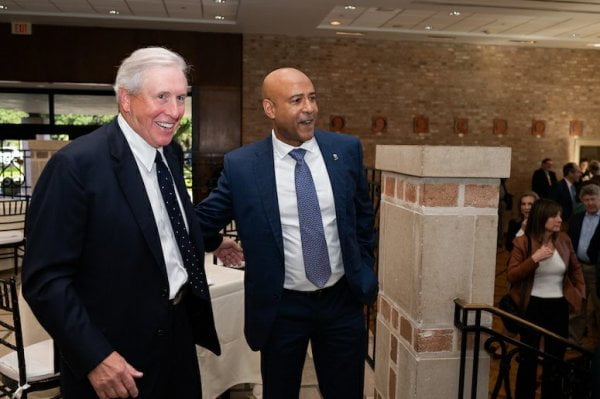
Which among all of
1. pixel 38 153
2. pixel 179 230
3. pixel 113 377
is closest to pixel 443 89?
pixel 38 153

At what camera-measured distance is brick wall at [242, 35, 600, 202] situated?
11.1 meters

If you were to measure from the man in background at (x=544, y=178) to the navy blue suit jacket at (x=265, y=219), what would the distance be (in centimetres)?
1008

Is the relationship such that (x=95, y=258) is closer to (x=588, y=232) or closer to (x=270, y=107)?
(x=270, y=107)

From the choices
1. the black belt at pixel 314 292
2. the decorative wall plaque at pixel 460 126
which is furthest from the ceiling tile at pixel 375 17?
the black belt at pixel 314 292

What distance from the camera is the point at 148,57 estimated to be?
59.2 inches

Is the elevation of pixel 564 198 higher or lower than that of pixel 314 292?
lower

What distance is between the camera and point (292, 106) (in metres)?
2.01

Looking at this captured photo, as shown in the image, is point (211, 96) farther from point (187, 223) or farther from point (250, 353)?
point (187, 223)

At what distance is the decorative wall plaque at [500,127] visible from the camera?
1194 centimetres

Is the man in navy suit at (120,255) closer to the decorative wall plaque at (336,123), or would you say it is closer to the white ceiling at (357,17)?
the white ceiling at (357,17)

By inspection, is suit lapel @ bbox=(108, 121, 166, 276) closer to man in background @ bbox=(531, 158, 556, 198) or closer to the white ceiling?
the white ceiling

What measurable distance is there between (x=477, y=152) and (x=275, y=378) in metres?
1.06

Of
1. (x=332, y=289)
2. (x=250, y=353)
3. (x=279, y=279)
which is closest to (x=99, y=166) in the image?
(x=279, y=279)

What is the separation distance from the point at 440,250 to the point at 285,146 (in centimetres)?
67
